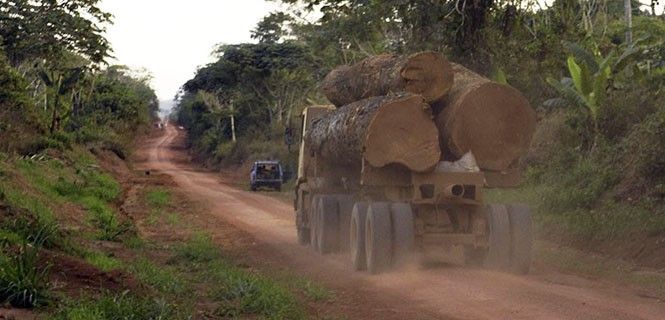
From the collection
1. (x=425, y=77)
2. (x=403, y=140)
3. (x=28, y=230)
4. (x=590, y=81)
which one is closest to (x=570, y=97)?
(x=590, y=81)

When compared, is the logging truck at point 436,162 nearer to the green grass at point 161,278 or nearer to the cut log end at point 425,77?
the cut log end at point 425,77

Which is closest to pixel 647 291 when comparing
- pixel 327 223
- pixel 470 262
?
pixel 470 262

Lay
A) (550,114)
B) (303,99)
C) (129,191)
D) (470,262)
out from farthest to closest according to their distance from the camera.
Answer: (303,99) → (129,191) → (550,114) → (470,262)

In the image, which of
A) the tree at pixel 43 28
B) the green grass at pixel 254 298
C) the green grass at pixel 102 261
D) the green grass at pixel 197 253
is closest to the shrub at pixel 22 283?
the green grass at pixel 254 298

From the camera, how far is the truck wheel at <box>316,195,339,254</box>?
1453cm

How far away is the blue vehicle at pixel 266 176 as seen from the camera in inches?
1496

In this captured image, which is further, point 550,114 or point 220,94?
point 220,94

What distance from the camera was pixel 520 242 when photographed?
12.0m

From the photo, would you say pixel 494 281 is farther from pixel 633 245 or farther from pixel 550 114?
pixel 550 114

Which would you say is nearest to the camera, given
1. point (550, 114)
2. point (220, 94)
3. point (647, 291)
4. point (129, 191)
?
point (647, 291)

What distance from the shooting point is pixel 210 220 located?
875 inches

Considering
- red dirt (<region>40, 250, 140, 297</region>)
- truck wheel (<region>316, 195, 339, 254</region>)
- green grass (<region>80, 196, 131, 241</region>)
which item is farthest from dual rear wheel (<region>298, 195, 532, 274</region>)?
green grass (<region>80, 196, 131, 241</region>)

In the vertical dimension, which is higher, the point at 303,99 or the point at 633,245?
the point at 303,99

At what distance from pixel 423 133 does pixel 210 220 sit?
11668 mm
